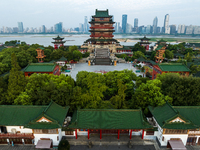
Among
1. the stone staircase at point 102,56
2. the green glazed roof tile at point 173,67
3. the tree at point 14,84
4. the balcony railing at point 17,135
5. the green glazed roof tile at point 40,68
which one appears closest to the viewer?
the balcony railing at point 17,135

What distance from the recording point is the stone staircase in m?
50.6

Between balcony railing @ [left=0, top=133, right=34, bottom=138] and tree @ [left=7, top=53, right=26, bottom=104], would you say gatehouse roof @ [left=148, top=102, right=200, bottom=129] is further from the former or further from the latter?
tree @ [left=7, top=53, right=26, bottom=104]

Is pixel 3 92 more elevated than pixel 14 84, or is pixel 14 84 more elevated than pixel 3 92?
pixel 14 84

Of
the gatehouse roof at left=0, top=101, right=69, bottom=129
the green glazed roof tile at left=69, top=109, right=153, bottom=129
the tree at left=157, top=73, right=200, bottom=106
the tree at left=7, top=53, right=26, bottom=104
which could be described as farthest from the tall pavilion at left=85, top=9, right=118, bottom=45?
the gatehouse roof at left=0, top=101, right=69, bottom=129

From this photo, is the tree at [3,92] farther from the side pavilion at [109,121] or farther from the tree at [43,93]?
the side pavilion at [109,121]

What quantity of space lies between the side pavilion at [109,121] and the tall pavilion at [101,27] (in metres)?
50.2

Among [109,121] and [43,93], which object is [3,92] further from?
[109,121]

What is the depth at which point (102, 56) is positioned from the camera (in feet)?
181

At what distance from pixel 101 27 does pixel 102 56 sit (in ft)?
58.0

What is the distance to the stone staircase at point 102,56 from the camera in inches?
1991

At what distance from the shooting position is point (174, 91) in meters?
19.9

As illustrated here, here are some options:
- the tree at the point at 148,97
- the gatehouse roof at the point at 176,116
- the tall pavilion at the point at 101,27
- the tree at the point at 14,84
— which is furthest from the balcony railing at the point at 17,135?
the tall pavilion at the point at 101,27

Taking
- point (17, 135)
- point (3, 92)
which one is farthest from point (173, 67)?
point (3, 92)

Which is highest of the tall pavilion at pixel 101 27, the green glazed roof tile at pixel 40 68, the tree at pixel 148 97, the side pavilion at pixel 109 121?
the tall pavilion at pixel 101 27
